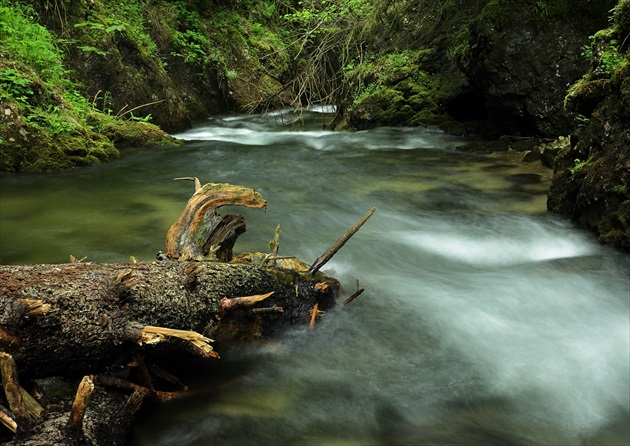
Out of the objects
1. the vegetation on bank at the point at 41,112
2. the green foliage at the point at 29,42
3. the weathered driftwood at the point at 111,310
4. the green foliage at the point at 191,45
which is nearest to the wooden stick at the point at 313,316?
the weathered driftwood at the point at 111,310

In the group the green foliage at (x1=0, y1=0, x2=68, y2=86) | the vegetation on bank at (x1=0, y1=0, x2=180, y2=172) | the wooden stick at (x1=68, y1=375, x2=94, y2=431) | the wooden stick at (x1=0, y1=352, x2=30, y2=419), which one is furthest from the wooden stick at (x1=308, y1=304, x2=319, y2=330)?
the green foliage at (x1=0, y1=0, x2=68, y2=86)

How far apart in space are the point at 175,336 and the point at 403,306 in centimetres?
201

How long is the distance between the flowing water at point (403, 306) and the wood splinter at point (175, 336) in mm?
416

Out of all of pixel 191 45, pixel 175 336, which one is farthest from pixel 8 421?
pixel 191 45

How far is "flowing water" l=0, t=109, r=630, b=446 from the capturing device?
8.38 ft

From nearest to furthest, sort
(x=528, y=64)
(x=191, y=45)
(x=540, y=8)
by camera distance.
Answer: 1. (x=540, y=8)
2. (x=528, y=64)
3. (x=191, y=45)

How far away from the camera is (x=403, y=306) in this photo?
148 inches

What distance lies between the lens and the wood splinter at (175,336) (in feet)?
7.06

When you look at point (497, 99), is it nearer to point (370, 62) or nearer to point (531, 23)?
point (531, 23)

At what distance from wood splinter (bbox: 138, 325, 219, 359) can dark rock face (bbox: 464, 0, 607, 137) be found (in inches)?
314

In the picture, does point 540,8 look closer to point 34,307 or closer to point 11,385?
point 34,307

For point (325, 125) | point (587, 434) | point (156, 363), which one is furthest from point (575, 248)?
point (325, 125)

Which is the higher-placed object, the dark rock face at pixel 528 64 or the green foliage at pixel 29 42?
the green foliage at pixel 29 42

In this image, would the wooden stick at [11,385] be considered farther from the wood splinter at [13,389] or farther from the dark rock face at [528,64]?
the dark rock face at [528,64]
